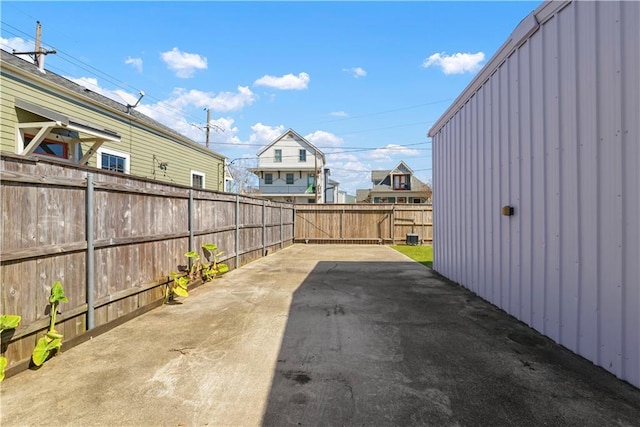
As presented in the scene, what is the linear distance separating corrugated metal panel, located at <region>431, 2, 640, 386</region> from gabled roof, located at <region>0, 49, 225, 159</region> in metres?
8.61

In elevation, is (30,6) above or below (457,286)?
Answer: above

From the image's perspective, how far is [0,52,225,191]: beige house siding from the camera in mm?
6098

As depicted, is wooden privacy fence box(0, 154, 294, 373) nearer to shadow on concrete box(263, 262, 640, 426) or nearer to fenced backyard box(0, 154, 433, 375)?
fenced backyard box(0, 154, 433, 375)

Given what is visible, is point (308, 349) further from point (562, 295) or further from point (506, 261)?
point (506, 261)

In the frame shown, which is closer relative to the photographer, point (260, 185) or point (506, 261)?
point (506, 261)

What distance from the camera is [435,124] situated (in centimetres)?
739

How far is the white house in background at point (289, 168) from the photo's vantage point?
28.5 meters

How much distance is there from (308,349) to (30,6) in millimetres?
14281

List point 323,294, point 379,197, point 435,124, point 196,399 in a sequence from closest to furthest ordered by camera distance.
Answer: point 196,399 → point 323,294 → point 435,124 → point 379,197

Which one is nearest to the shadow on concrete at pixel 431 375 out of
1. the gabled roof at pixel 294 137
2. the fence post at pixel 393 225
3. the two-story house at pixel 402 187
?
the fence post at pixel 393 225

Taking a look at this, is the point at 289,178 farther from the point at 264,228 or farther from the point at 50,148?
the point at 50,148

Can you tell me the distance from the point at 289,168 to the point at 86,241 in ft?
83.5

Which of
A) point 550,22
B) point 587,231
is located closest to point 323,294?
point 587,231

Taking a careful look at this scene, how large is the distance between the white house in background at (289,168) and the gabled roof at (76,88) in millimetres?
15432
